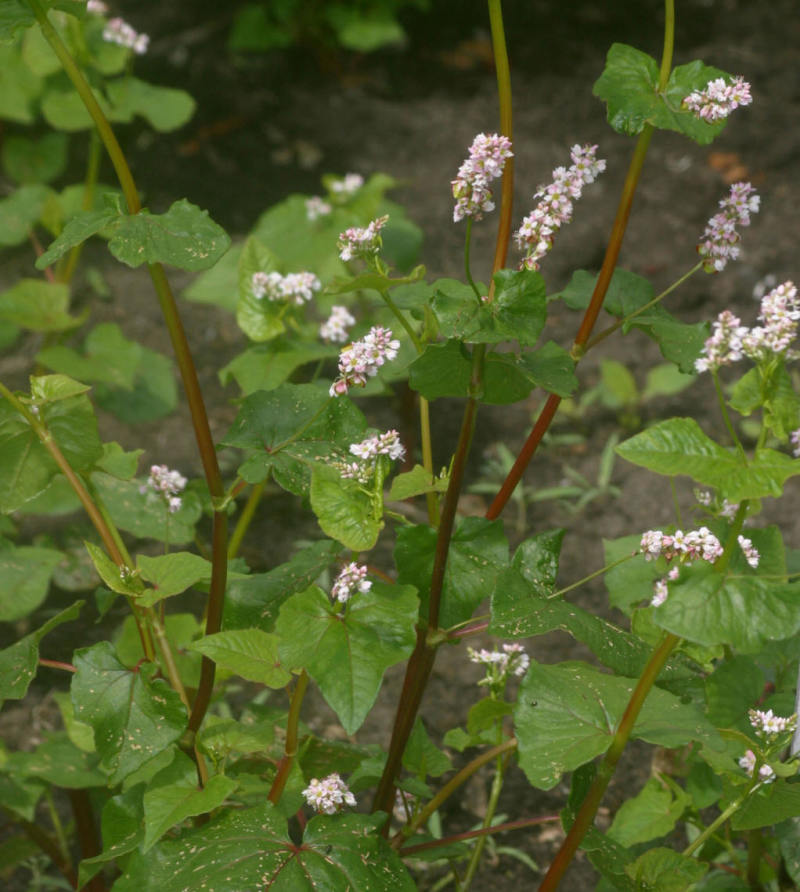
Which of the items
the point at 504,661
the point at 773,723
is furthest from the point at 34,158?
the point at 773,723

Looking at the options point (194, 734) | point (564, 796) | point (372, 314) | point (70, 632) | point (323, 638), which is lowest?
point (564, 796)

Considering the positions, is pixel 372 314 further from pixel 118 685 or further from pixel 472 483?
pixel 118 685

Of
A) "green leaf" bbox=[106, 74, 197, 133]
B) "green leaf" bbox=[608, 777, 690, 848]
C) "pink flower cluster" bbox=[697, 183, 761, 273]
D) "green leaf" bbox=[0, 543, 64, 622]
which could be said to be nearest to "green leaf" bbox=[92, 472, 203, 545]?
"green leaf" bbox=[0, 543, 64, 622]

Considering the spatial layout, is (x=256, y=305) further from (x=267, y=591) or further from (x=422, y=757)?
(x=422, y=757)

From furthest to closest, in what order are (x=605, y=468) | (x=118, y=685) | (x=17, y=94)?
(x=17, y=94) → (x=605, y=468) → (x=118, y=685)

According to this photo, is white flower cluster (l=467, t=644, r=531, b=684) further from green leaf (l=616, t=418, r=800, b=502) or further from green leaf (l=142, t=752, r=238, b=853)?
green leaf (l=616, t=418, r=800, b=502)

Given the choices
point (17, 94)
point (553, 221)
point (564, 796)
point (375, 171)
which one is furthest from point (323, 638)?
point (375, 171)

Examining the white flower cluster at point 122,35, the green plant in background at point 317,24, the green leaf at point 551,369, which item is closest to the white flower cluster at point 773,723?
the green leaf at point 551,369
